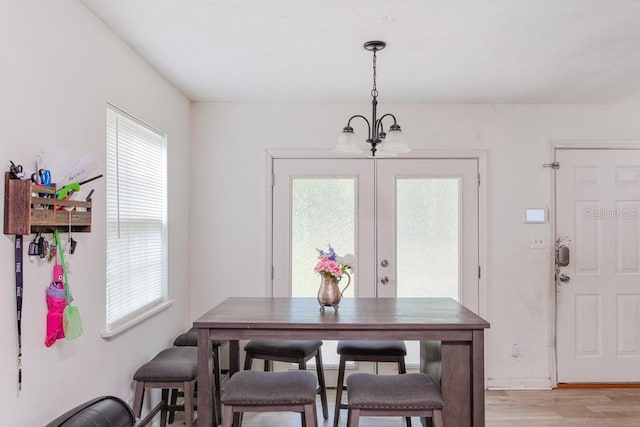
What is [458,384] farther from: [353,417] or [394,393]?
[353,417]

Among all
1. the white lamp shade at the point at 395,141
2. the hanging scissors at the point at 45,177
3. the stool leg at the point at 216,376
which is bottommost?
the stool leg at the point at 216,376

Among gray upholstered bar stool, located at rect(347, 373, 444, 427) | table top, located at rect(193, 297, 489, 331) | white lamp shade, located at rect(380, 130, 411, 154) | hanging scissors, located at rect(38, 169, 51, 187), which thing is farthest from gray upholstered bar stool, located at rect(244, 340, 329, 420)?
hanging scissors, located at rect(38, 169, 51, 187)

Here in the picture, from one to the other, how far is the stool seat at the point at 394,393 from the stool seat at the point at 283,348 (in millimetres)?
628

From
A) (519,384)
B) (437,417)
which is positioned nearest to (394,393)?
(437,417)

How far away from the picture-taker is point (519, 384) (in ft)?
11.8

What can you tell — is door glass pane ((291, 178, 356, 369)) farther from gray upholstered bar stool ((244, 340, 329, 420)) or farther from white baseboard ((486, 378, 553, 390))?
white baseboard ((486, 378, 553, 390))

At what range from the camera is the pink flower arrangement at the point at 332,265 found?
2.40 metres

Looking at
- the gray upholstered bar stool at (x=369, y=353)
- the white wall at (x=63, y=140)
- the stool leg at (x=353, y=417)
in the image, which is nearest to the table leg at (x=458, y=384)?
the stool leg at (x=353, y=417)

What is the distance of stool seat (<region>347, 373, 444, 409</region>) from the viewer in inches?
77.6

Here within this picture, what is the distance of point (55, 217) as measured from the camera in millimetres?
1689

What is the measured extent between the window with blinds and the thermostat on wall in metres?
2.91

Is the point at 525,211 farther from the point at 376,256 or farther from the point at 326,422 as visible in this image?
the point at 326,422

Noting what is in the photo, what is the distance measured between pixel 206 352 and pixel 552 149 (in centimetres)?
318

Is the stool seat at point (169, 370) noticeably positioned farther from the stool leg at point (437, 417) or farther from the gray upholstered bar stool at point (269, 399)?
the stool leg at point (437, 417)
